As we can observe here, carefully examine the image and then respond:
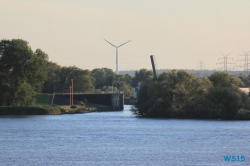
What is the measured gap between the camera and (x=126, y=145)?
2140 inches

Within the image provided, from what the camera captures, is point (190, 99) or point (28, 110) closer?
point (190, 99)

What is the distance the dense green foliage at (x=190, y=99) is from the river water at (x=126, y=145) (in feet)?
38.0

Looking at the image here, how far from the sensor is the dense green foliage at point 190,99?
88688 mm

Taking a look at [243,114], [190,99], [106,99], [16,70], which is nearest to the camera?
[243,114]

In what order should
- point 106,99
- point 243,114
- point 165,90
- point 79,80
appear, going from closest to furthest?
point 243,114 < point 165,90 < point 106,99 < point 79,80

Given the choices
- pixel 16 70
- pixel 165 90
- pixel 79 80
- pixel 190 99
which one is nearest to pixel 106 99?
pixel 79 80

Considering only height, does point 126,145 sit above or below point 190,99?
below

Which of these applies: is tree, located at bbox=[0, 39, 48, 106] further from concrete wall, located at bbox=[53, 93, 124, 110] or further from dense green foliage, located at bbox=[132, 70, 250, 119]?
concrete wall, located at bbox=[53, 93, 124, 110]

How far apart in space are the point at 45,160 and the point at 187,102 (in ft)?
168

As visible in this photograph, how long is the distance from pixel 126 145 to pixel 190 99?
40.2 m

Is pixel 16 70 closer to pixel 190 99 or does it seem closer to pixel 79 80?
pixel 190 99

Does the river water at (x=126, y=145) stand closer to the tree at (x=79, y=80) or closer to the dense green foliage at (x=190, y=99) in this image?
the dense green foliage at (x=190, y=99)

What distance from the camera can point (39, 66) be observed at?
115 metres

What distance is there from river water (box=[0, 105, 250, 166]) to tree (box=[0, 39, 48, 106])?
122 ft
